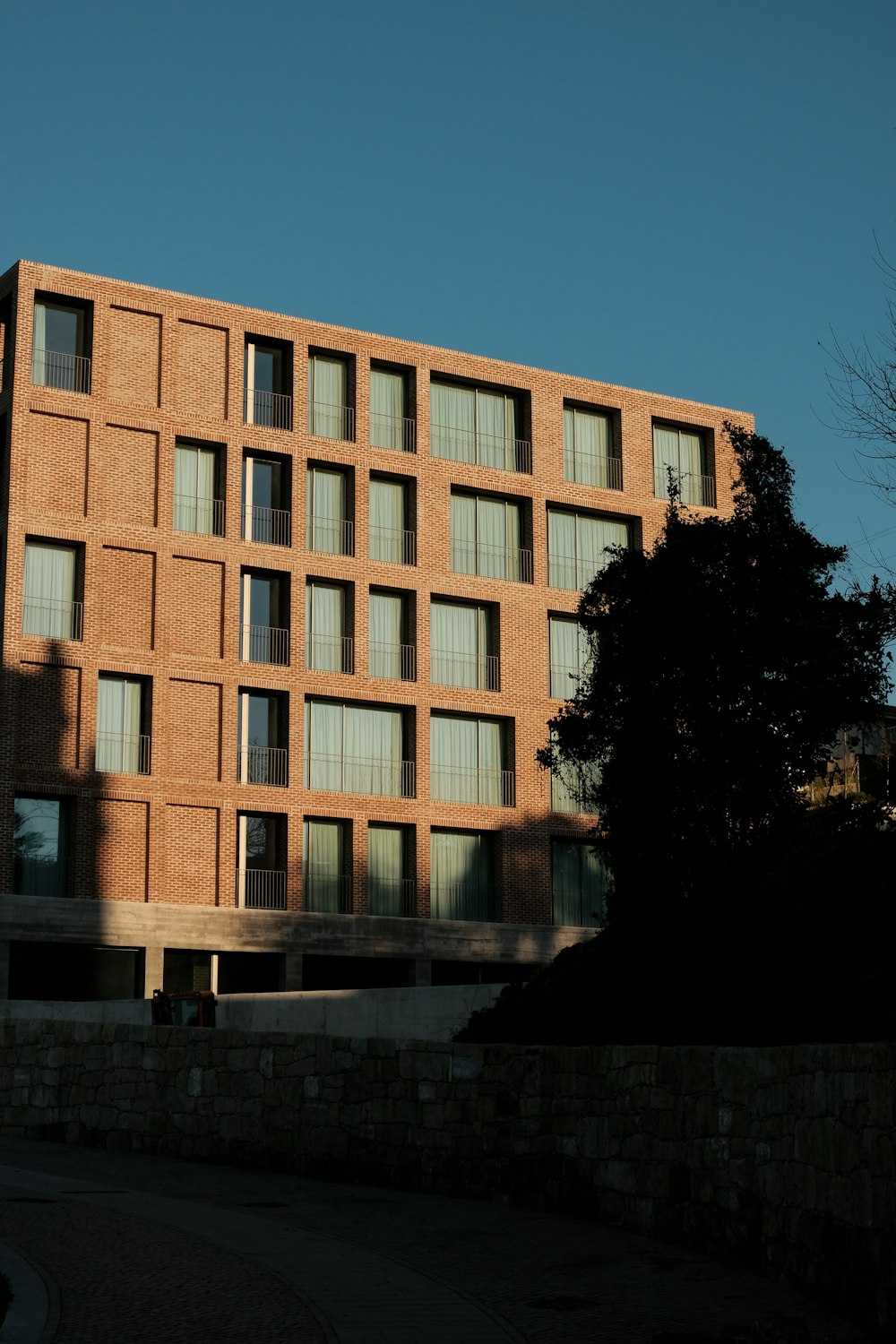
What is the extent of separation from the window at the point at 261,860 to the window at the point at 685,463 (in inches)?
666

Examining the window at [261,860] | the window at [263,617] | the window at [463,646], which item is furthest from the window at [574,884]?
the window at [263,617]

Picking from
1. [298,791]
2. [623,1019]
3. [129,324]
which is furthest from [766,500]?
[129,324]

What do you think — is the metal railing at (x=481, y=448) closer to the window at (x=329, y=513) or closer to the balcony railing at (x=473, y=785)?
the window at (x=329, y=513)

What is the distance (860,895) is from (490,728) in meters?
32.5

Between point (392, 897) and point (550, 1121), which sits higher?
point (392, 897)

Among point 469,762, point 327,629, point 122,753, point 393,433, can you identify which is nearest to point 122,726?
point 122,753

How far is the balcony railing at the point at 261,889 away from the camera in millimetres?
46000

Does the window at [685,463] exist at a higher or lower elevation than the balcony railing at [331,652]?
higher

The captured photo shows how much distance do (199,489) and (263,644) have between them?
4686mm

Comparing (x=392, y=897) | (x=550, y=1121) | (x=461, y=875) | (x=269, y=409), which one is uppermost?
(x=269, y=409)

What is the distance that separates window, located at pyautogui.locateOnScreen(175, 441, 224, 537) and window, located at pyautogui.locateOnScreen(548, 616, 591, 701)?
10.8m

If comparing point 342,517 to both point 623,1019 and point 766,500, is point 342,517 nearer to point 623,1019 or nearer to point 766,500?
point 766,500

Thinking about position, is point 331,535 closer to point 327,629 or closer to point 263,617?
point 327,629

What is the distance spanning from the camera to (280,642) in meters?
47.8
